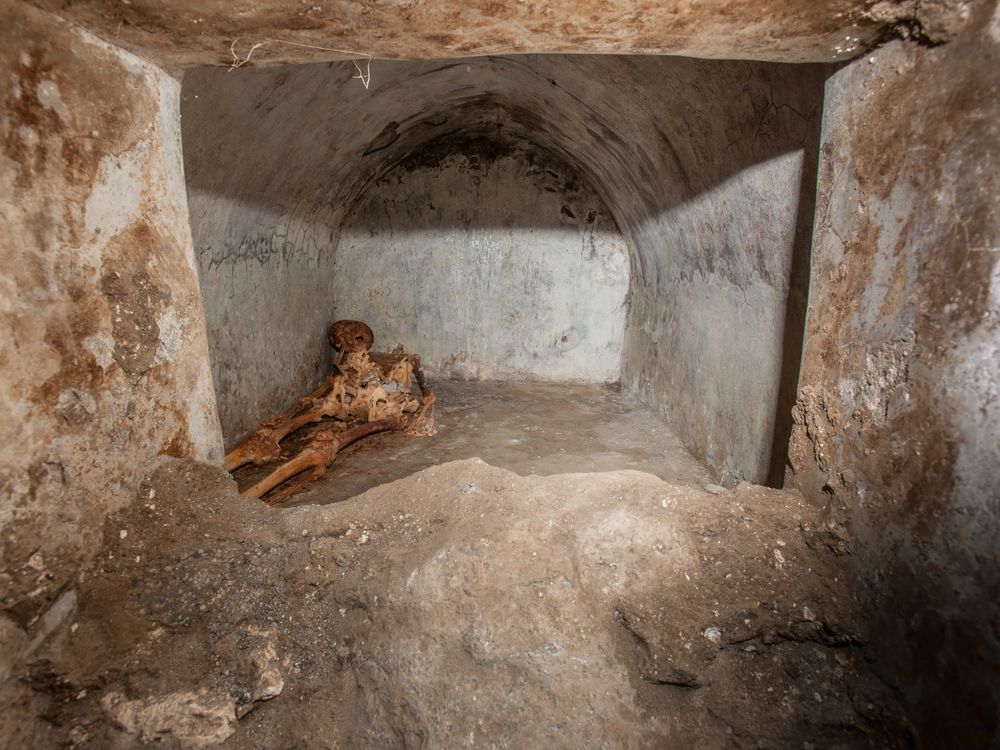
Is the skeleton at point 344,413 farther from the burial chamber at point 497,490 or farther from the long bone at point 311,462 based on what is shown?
the burial chamber at point 497,490

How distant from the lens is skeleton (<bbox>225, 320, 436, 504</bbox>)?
13.0 feet

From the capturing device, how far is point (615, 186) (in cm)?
566

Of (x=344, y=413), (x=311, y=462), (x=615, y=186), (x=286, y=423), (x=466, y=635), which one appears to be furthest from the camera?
(x=615, y=186)

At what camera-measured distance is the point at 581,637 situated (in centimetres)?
168

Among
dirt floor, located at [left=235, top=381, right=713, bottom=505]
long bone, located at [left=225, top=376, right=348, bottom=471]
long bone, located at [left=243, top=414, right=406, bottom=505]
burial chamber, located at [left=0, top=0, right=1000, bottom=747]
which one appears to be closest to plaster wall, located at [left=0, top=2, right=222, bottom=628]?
burial chamber, located at [left=0, top=0, right=1000, bottom=747]

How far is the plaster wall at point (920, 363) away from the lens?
135 cm

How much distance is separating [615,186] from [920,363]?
14.9ft

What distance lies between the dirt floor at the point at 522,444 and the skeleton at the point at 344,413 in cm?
17

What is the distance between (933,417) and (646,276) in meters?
4.83

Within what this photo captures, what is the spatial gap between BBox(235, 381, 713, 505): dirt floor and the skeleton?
0.17m

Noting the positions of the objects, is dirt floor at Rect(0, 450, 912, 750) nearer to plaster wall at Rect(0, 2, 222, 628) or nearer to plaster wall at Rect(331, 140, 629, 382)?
plaster wall at Rect(0, 2, 222, 628)

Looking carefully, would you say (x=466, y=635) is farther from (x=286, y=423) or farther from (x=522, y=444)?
(x=522, y=444)

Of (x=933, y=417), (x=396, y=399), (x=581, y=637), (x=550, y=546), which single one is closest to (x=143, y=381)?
(x=550, y=546)

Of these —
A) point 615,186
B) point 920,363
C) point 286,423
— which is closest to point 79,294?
point 920,363
